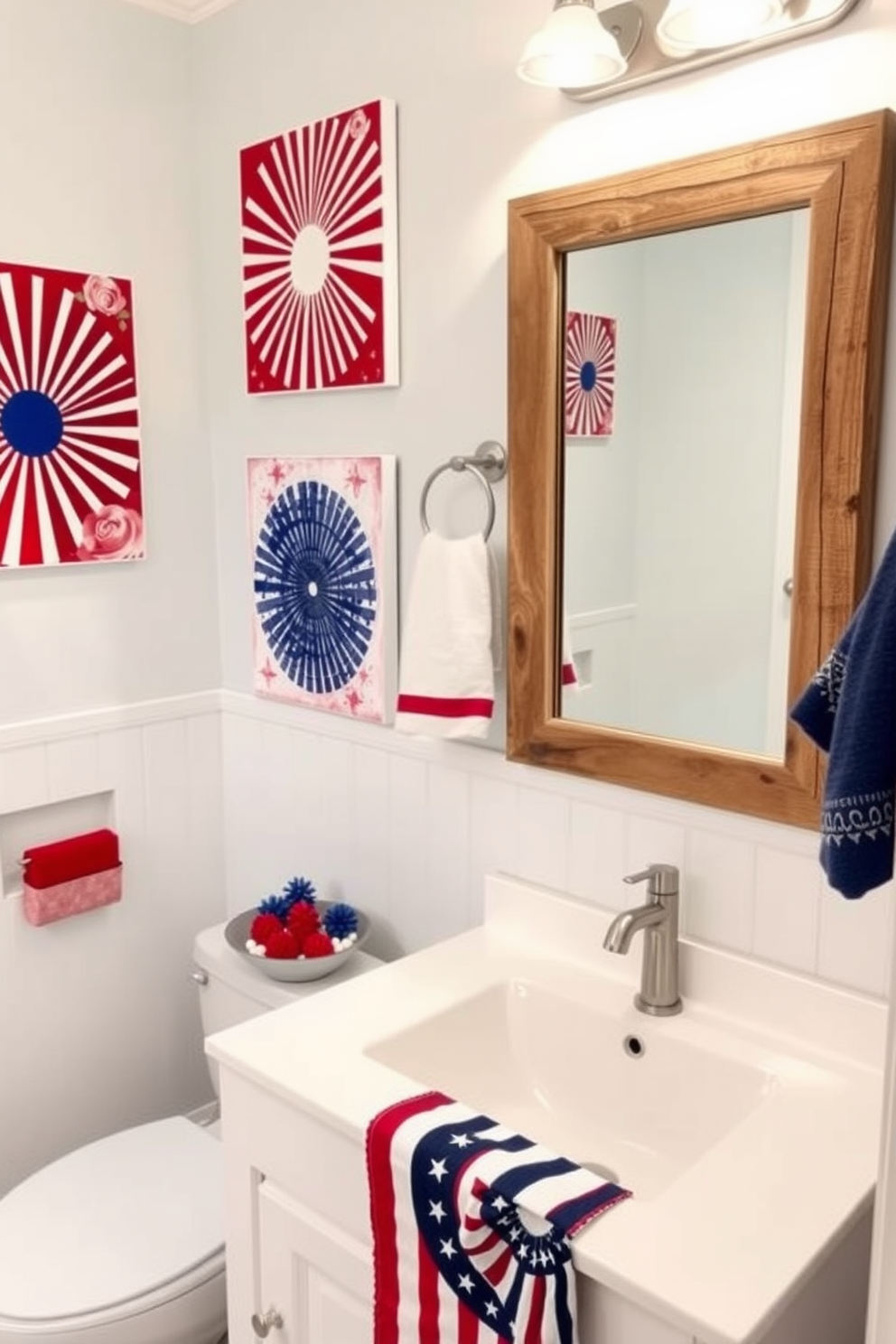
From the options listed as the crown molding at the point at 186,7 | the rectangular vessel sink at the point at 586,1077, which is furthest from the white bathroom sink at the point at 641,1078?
the crown molding at the point at 186,7

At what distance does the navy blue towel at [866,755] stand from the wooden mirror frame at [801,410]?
41 cm

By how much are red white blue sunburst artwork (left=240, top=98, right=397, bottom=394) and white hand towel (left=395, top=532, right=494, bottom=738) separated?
33 cm

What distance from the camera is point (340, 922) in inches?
72.8

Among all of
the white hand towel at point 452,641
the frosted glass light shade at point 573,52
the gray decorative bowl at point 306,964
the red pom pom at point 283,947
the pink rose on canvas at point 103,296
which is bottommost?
the gray decorative bowl at point 306,964

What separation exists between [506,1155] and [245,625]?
1261 millimetres

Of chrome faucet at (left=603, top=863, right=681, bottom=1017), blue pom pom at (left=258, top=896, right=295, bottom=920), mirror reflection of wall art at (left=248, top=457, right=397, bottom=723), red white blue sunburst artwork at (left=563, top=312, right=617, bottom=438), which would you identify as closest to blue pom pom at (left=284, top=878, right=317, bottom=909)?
blue pom pom at (left=258, top=896, right=295, bottom=920)

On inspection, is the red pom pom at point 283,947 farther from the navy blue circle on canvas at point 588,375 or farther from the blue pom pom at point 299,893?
the navy blue circle on canvas at point 588,375

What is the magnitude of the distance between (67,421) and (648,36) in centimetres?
111

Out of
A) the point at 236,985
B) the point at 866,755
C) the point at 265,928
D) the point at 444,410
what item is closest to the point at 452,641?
the point at 444,410

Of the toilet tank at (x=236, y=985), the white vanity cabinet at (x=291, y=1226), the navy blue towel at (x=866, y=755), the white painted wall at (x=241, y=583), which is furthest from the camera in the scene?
A: the toilet tank at (x=236, y=985)

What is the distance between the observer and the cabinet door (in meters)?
1.25

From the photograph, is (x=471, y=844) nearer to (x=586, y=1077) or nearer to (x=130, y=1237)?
(x=586, y=1077)

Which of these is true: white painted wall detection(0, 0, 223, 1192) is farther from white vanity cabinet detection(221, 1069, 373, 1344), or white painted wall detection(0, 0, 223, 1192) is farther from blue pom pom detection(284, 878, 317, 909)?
white vanity cabinet detection(221, 1069, 373, 1344)

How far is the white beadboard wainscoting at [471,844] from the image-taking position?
1.38m
